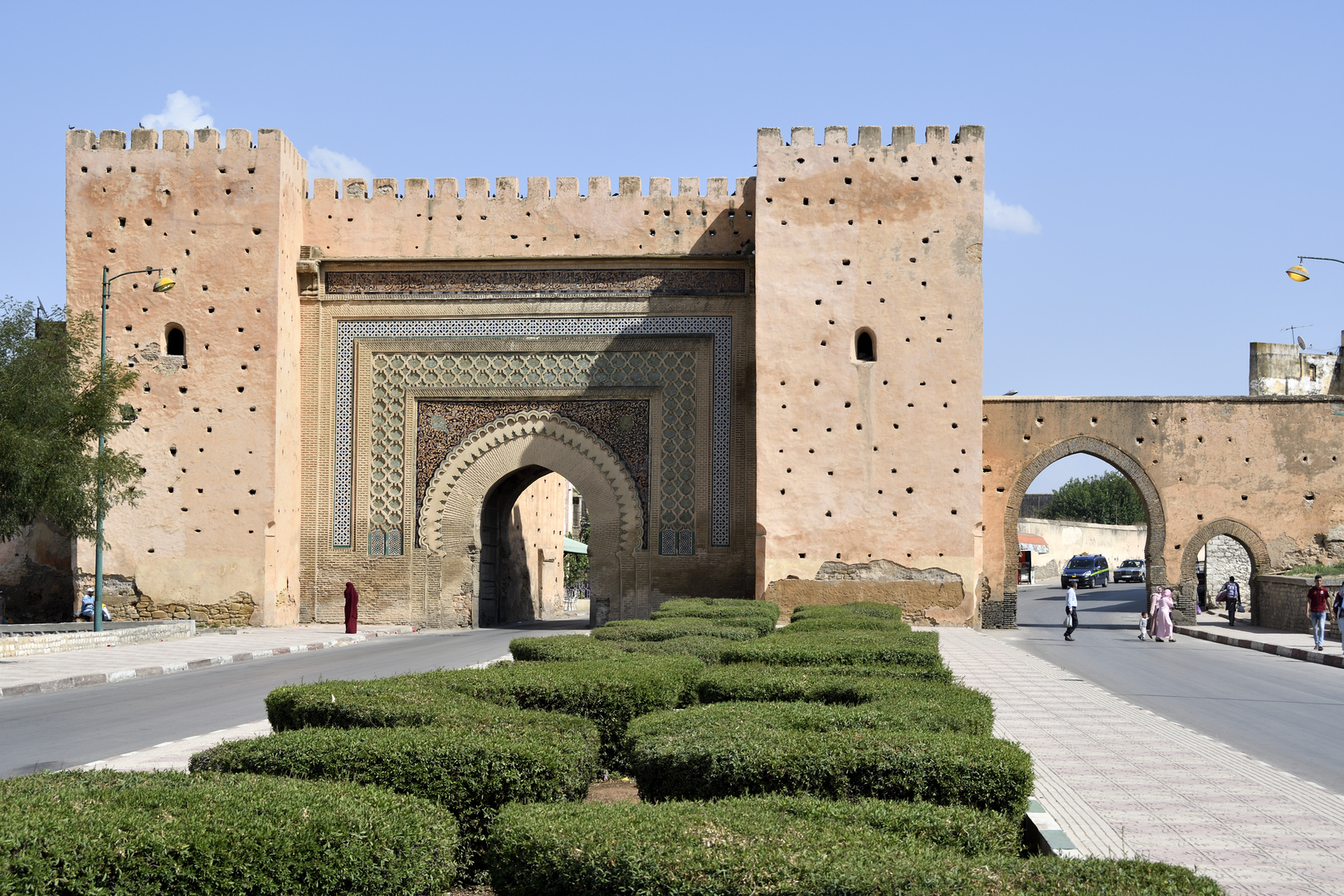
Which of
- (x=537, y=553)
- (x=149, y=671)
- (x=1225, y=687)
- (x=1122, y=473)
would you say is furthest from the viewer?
(x=537, y=553)

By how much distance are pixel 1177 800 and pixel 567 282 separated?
15900 millimetres

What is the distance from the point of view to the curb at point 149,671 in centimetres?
1141

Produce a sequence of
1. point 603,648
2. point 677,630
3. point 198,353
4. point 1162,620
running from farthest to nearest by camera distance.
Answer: point 198,353
point 1162,620
point 677,630
point 603,648

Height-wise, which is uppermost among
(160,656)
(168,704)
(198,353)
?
(198,353)

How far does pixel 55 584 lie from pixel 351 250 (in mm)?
7178

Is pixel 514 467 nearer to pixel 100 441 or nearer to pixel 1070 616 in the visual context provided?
pixel 100 441

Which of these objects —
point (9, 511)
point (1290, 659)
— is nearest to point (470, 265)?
point (9, 511)

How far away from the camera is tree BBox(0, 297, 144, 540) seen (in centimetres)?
1459

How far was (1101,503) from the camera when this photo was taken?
70.6 meters

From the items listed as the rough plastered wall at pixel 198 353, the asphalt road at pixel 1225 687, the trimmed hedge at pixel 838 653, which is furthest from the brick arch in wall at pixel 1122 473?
the trimmed hedge at pixel 838 653

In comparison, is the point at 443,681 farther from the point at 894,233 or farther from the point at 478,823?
the point at 894,233

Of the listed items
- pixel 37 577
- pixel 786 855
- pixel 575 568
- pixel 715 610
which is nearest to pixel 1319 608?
pixel 715 610

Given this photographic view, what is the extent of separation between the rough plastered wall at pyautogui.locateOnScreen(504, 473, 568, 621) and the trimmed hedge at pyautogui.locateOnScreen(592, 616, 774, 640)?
12.6 metres

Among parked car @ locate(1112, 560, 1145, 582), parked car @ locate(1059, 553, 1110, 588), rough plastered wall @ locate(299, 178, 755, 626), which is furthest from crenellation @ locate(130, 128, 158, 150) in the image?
parked car @ locate(1112, 560, 1145, 582)
